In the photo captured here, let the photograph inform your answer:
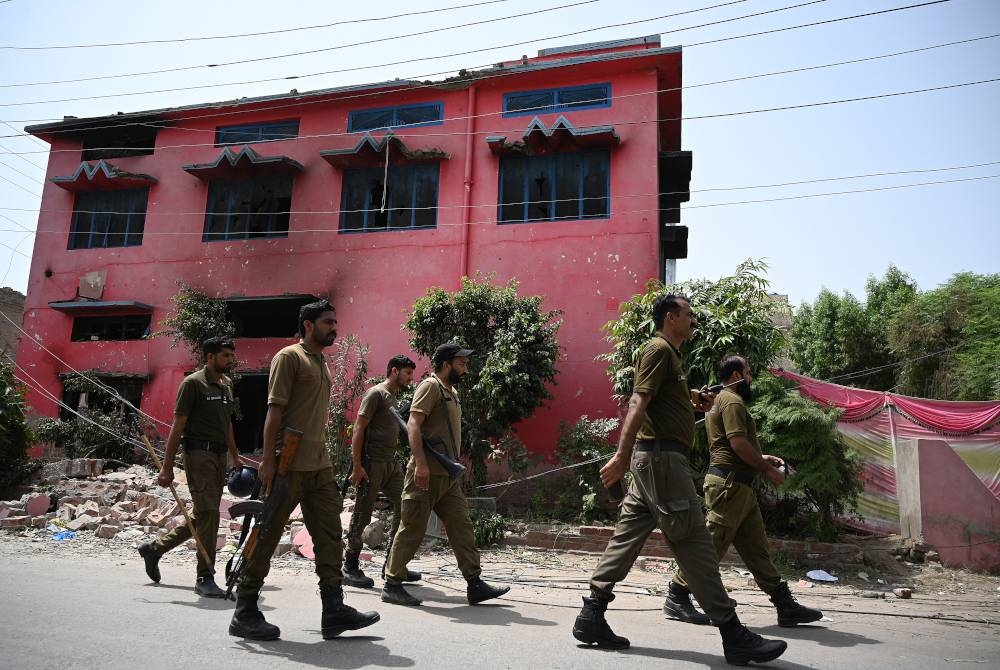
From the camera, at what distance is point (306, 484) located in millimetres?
3828

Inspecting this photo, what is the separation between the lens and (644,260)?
12.7m

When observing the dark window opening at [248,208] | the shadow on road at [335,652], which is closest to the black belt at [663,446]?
the shadow on road at [335,652]

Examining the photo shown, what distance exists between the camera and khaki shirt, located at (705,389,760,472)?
452 cm

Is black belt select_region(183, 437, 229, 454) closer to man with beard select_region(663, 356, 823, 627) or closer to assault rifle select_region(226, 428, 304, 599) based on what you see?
assault rifle select_region(226, 428, 304, 599)

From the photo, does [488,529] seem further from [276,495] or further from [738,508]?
[276,495]

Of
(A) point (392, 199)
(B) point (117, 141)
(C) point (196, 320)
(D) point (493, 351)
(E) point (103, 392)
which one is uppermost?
(B) point (117, 141)

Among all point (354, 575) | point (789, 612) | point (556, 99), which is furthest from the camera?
point (556, 99)

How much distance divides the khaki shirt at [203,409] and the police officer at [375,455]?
1.07 m

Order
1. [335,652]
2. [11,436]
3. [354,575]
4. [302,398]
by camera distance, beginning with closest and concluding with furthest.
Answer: [335,652]
[302,398]
[354,575]
[11,436]

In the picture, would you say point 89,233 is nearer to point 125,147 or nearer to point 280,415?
point 125,147

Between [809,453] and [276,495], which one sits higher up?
[809,453]

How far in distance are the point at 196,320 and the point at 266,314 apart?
6.51 feet

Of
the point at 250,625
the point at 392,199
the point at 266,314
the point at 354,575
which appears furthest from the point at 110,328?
the point at 250,625

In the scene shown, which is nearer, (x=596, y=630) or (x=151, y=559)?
→ (x=596, y=630)
